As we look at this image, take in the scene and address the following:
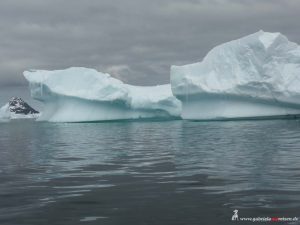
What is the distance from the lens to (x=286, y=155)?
15250 millimetres

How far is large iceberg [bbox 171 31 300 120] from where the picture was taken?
43281mm

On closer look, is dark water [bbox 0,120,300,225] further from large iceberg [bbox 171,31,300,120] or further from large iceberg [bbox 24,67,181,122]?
large iceberg [bbox 24,67,181,122]

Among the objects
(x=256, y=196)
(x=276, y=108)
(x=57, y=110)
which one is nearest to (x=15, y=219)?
(x=256, y=196)

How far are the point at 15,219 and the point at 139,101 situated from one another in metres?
50.5

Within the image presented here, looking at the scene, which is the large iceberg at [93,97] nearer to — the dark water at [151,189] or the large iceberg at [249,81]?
the large iceberg at [249,81]

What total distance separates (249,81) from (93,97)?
1972 centimetres

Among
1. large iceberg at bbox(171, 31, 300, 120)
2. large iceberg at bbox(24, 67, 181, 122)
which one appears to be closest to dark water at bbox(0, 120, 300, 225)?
large iceberg at bbox(171, 31, 300, 120)

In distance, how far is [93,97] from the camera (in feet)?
178

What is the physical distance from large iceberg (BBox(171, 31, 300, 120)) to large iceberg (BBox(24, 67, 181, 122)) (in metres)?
9.14

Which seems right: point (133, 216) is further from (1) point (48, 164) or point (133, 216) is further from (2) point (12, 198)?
(1) point (48, 164)

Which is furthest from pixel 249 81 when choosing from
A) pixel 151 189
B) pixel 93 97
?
pixel 151 189

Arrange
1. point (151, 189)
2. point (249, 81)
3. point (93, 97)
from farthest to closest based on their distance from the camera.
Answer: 1. point (93, 97)
2. point (249, 81)
3. point (151, 189)

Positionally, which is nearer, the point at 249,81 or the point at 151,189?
the point at 151,189

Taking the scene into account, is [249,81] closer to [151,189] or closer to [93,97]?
[93,97]
